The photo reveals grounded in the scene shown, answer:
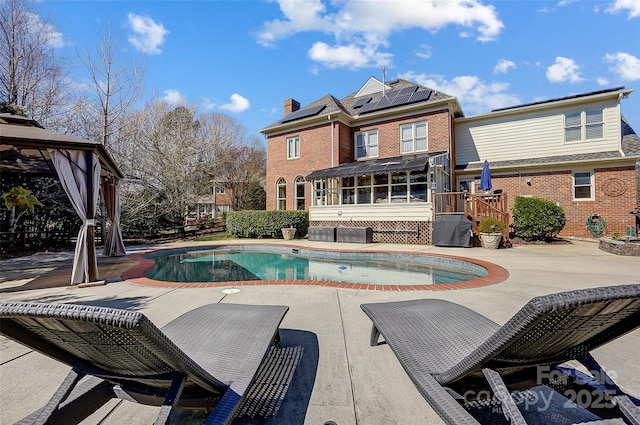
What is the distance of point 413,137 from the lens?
14.4m

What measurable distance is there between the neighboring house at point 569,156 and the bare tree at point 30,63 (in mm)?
19987

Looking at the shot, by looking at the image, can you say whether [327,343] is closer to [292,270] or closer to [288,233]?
[292,270]

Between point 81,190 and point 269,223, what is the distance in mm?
9490

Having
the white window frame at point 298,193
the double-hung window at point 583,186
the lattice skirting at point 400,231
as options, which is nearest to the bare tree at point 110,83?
the white window frame at point 298,193

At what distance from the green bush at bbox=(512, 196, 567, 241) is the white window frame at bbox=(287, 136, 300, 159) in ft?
37.1

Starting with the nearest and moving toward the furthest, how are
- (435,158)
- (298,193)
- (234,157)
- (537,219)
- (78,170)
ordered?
(78,170) < (537,219) < (435,158) < (298,193) < (234,157)

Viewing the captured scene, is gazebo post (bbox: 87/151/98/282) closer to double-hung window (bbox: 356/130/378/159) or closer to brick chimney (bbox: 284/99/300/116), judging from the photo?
double-hung window (bbox: 356/130/378/159)

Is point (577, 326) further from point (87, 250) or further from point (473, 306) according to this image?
point (87, 250)

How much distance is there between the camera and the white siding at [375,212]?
11.9 m

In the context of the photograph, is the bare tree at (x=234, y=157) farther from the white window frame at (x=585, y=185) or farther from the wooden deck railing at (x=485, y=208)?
the white window frame at (x=585, y=185)

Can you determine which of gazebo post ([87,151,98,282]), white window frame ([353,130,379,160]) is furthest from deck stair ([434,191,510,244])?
gazebo post ([87,151,98,282])

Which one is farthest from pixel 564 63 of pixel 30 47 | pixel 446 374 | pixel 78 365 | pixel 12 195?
pixel 30 47

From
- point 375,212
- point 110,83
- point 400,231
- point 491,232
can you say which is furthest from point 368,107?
point 110,83

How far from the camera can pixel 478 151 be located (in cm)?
1514
